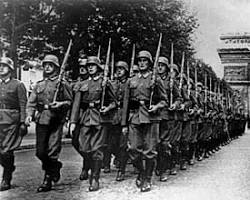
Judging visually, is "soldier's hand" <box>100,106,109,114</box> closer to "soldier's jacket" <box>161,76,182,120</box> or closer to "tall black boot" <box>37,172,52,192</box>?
"tall black boot" <box>37,172,52,192</box>

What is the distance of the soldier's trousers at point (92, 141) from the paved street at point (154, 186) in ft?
1.38

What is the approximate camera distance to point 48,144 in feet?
22.0

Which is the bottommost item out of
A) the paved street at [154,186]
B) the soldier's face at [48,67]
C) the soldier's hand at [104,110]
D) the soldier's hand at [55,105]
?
the paved street at [154,186]

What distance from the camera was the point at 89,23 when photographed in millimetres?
15477

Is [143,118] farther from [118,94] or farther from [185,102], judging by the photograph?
[185,102]

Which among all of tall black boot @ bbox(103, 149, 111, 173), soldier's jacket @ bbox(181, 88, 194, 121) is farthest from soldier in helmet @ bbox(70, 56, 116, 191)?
soldier's jacket @ bbox(181, 88, 194, 121)

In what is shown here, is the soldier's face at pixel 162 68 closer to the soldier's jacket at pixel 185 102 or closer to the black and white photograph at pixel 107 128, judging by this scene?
the black and white photograph at pixel 107 128

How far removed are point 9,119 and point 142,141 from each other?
1.61 m

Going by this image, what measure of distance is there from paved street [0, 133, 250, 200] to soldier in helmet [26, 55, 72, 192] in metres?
0.28

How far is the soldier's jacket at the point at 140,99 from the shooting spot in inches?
268

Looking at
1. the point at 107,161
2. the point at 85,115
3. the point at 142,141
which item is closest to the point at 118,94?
the point at 107,161

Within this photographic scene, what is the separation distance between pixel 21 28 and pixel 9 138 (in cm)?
694

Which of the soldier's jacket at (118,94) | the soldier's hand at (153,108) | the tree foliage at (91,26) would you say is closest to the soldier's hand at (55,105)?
the soldier's hand at (153,108)

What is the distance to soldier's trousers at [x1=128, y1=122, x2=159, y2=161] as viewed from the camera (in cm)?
681
